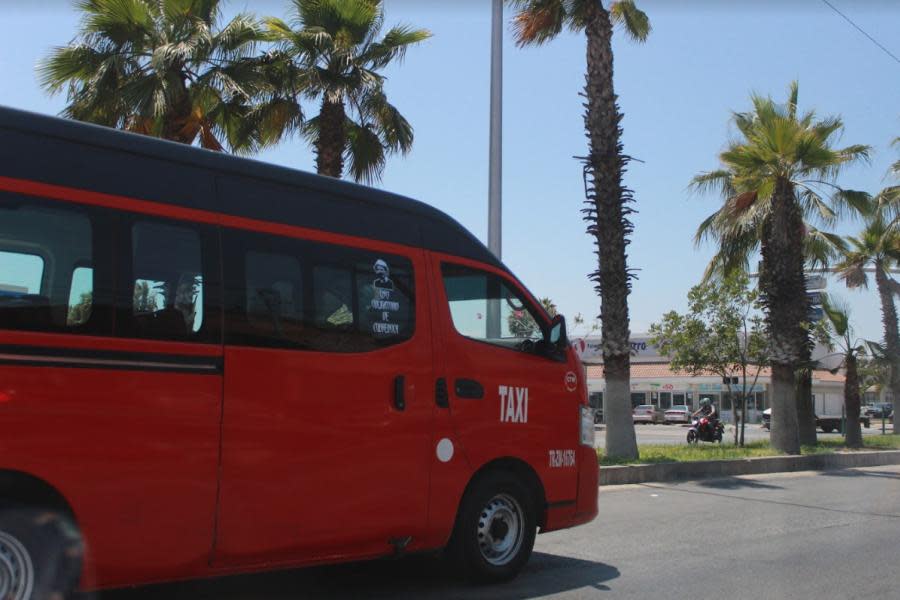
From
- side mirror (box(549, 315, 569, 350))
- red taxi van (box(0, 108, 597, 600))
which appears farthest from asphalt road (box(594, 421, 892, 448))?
red taxi van (box(0, 108, 597, 600))

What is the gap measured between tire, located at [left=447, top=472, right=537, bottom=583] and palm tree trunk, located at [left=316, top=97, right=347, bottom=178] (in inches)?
452

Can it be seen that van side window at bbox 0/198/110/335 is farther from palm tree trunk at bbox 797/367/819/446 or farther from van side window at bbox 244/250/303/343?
palm tree trunk at bbox 797/367/819/446

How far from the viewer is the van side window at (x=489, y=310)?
6.61m

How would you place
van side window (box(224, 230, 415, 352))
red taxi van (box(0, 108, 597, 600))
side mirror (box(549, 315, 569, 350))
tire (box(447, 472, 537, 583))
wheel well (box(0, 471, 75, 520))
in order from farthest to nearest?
side mirror (box(549, 315, 569, 350)) < tire (box(447, 472, 537, 583)) < van side window (box(224, 230, 415, 352)) < red taxi van (box(0, 108, 597, 600)) < wheel well (box(0, 471, 75, 520))

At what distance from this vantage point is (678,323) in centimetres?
2520

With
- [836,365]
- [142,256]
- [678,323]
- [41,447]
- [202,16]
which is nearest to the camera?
[41,447]

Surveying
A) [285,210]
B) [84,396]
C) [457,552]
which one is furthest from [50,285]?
[457,552]

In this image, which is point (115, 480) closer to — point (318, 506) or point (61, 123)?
point (318, 506)

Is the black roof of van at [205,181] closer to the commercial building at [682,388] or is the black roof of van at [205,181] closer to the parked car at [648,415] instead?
the parked car at [648,415]

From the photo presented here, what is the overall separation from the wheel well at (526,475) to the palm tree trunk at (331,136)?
11.4 m

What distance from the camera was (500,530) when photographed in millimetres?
6805

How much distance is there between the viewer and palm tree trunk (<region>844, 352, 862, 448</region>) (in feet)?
81.7

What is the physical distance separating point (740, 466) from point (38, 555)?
47.5 ft

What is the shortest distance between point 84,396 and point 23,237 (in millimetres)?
841
